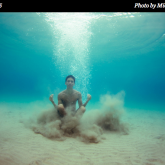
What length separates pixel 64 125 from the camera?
398cm

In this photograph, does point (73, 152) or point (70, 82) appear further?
point (70, 82)

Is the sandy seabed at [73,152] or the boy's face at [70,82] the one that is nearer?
the sandy seabed at [73,152]

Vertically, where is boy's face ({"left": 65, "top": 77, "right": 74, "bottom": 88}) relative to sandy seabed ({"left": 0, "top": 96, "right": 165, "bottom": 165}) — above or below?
above

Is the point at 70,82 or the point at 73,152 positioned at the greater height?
the point at 70,82

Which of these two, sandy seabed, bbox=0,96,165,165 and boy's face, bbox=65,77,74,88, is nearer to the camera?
sandy seabed, bbox=0,96,165,165

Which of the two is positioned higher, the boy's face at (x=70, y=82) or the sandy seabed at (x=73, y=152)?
the boy's face at (x=70, y=82)
